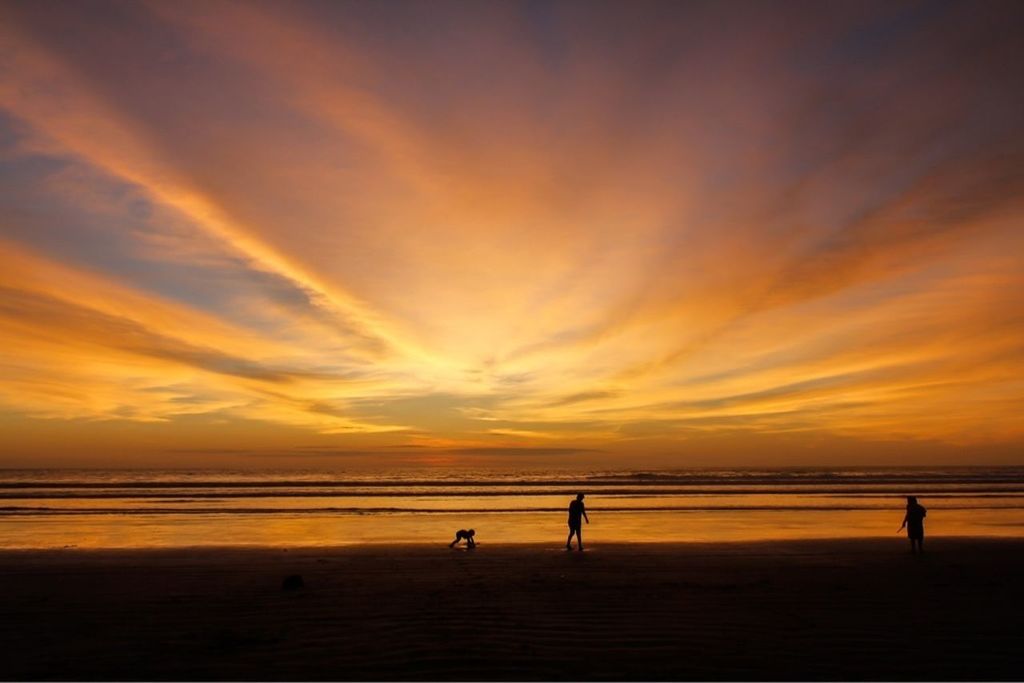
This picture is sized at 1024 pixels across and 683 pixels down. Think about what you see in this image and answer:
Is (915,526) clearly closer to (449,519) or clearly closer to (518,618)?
(518,618)

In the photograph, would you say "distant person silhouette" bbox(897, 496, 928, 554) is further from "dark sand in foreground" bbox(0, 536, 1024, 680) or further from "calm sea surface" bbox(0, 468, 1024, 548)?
"calm sea surface" bbox(0, 468, 1024, 548)

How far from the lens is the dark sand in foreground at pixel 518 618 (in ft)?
32.8

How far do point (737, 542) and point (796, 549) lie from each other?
8.19 feet

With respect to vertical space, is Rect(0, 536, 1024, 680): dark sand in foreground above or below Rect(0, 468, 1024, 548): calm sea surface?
below

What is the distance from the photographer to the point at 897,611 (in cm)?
1318

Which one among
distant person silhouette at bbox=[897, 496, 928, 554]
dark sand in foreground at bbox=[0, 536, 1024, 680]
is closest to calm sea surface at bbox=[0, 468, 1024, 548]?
distant person silhouette at bbox=[897, 496, 928, 554]

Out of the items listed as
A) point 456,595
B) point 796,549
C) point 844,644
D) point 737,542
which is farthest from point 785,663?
point 737,542

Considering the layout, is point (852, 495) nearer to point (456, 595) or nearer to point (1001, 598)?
point (1001, 598)

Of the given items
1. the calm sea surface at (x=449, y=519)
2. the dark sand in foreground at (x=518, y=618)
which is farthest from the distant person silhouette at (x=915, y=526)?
the calm sea surface at (x=449, y=519)

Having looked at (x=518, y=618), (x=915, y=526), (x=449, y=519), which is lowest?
(x=518, y=618)

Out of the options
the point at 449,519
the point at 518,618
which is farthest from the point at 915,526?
the point at 449,519

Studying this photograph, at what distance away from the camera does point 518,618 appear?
1256cm

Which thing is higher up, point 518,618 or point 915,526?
point 915,526

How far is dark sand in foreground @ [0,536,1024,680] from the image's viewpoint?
32.8 feet
